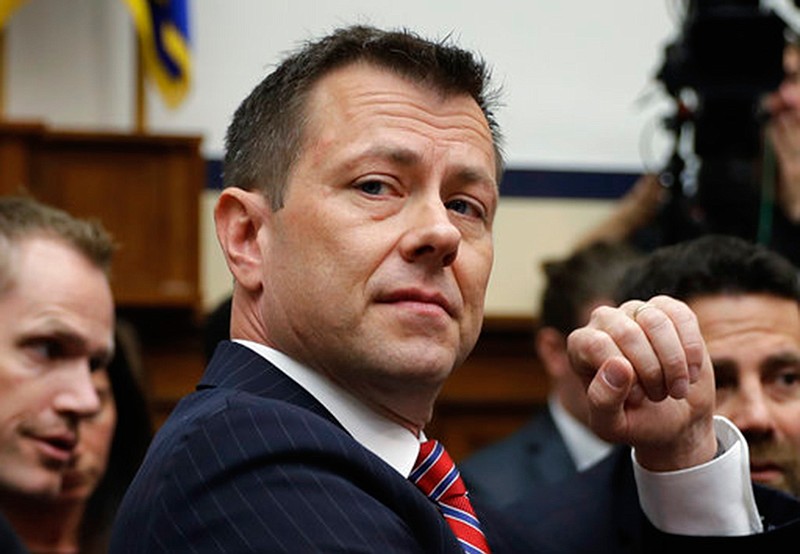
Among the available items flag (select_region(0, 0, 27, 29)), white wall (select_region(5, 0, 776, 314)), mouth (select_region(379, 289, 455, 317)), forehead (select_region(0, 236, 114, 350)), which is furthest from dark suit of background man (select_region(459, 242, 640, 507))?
flag (select_region(0, 0, 27, 29))

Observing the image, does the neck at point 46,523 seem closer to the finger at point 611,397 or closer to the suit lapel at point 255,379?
the suit lapel at point 255,379

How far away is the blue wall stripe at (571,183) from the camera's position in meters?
5.75

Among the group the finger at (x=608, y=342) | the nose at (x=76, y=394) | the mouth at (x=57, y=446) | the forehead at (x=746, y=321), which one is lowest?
the mouth at (x=57, y=446)

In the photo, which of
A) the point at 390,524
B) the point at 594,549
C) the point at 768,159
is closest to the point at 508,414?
the point at 768,159

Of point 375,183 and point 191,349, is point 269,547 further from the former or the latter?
point 191,349

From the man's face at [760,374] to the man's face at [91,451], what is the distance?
3.62 ft

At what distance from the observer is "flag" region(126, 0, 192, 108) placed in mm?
5289

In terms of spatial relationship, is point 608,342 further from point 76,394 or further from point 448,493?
point 76,394

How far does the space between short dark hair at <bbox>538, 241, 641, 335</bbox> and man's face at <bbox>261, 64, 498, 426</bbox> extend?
214cm

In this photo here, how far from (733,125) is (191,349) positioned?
2215 millimetres

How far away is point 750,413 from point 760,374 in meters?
0.11

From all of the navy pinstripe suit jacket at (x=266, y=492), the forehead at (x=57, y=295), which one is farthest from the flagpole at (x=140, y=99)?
the navy pinstripe suit jacket at (x=266, y=492)

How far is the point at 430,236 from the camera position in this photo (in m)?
1.63

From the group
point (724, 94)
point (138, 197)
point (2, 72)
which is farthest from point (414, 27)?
point (724, 94)
